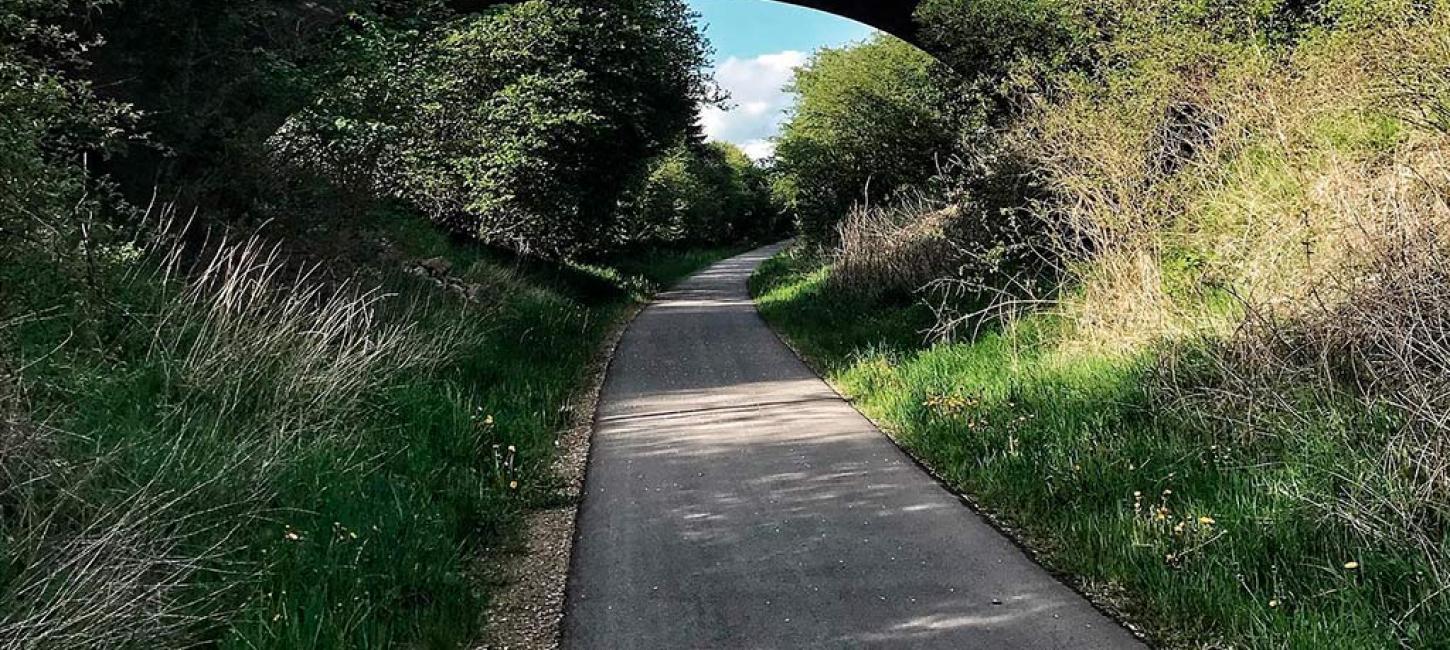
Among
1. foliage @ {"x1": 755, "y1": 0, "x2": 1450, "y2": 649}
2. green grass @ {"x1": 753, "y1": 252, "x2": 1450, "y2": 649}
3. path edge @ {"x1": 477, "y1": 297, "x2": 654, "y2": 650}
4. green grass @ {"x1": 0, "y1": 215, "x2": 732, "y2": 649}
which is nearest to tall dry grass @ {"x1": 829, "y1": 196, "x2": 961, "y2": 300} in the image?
foliage @ {"x1": 755, "y1": 0, "x2": 1450, "y2": 649}

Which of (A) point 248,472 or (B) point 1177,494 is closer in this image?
(A) point 248,472

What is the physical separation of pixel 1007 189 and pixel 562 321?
22.6 ft

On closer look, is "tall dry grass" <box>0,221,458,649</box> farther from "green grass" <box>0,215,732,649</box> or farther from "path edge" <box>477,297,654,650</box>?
"path edge" <box>477,297,654,650</box>

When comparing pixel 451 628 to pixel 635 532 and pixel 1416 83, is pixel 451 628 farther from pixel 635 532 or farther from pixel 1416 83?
pixel 1416 83

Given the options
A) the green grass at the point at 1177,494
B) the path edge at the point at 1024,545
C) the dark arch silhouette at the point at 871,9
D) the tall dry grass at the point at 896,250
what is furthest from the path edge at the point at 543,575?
the dark arch silhouette at the point at 871,9

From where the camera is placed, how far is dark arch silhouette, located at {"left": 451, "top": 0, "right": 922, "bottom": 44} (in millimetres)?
18172

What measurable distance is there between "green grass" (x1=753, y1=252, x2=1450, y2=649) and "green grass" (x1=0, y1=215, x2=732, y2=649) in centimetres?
284

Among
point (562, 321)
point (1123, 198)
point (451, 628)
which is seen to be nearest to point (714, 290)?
point (562, 321)

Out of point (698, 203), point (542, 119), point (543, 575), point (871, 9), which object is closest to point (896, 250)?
point (871, 9)

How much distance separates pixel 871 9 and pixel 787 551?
1591 cm

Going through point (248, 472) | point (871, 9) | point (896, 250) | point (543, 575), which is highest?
point (871, 9)

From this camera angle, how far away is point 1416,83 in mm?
6414

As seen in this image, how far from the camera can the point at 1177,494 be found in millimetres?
5086

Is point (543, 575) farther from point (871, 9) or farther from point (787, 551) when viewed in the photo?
point (871, 9)
